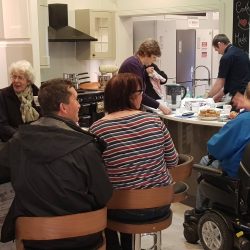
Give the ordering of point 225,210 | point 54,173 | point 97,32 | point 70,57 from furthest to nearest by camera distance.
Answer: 1. point 70,57
2. point 97,32
3. point 225,210
4. point 54,173

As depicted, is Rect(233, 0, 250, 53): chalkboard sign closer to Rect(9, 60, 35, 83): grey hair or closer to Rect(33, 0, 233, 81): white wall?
Rect(33, 0, 233, 81): white wall

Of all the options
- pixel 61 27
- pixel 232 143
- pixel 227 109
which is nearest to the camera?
pixel 232 143

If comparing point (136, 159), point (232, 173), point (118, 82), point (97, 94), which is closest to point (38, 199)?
point (136, 159)

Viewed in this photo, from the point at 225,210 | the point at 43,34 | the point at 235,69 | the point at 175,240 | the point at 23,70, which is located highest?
the point at 43,34

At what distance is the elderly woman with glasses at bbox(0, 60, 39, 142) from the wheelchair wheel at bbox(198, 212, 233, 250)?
1.53m

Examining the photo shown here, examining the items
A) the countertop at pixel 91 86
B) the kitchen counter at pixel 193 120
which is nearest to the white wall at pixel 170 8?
the countertop at pixel 91 86

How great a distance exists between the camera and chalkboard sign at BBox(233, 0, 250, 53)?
5539mm

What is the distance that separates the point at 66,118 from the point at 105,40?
4.96m

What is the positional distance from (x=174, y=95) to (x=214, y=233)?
5.21 ft

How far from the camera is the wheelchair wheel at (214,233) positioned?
293 cm

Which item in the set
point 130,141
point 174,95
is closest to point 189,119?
point 174,95

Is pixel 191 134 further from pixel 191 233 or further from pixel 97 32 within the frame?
pixel 97 32

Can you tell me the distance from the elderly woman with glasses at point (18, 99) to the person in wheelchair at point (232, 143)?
148cm

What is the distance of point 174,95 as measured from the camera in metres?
4.28
